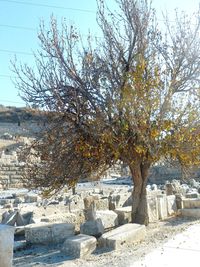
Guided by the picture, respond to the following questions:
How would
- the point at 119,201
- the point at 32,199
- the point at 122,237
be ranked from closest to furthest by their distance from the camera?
the point at 122,237 < the point at 119,201 < the point at 32,199

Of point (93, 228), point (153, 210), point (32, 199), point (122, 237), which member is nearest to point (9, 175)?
point (32, 199)

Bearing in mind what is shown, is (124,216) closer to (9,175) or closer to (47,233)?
(47,233)

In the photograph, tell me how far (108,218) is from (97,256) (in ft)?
8.53

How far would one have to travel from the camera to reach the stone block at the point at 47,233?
823 centimetres

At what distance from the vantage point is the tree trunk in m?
9.70

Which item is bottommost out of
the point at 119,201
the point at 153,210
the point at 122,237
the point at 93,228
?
the point at 122,237

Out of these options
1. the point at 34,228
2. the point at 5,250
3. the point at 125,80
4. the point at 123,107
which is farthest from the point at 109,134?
the point at 5,250

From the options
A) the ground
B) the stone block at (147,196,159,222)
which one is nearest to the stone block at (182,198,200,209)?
the stone block at (147,196,159,222)

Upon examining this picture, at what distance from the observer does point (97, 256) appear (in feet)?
22.8

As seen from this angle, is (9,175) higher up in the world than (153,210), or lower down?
higher up

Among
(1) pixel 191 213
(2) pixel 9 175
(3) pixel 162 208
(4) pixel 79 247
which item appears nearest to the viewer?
(4) pixel 79 247

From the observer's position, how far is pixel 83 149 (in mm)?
8984

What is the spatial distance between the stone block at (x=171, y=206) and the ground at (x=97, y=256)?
2.91 meters

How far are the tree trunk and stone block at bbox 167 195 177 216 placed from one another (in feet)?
6.98
